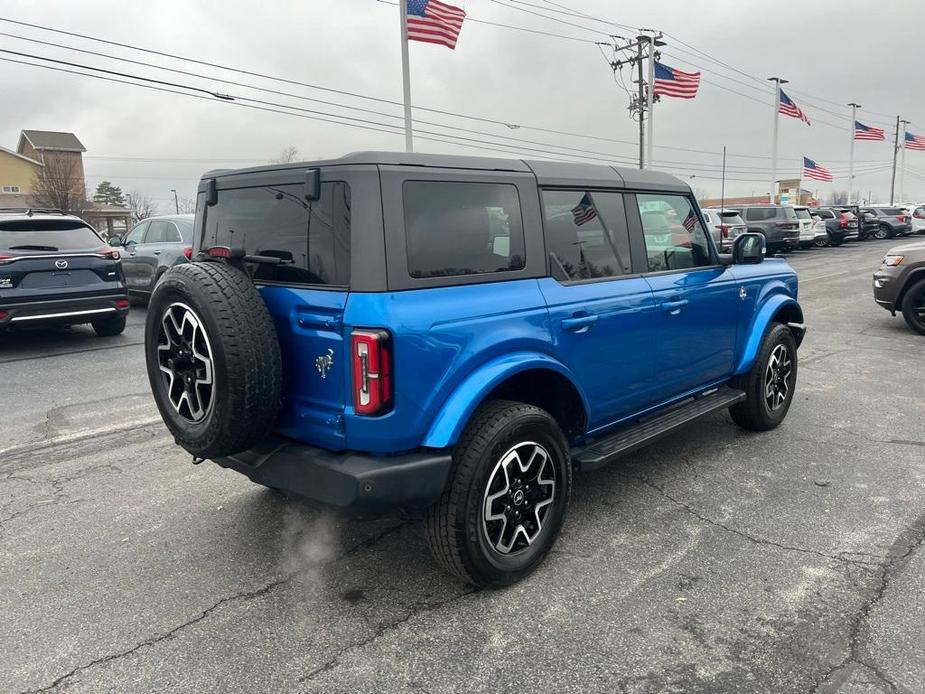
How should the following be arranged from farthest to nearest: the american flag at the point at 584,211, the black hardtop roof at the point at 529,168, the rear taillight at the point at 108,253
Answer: the rear taillight at the point at 108,253
the american flag at the point at 584,211
the black hardtop roof at the point at 529,168

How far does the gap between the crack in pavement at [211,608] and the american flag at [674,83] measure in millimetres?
24463

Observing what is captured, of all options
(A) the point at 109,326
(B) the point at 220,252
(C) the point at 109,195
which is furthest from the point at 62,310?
(C) the point at 109,195

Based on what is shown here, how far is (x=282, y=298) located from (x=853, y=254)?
2681 cm

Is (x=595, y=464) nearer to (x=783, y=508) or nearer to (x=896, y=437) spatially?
(x=783, y=508)

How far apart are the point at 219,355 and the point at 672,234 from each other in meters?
2.94

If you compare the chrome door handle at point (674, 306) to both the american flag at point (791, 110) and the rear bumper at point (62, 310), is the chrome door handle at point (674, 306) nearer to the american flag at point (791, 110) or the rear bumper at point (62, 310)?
the rear bumper at point (62, 310)

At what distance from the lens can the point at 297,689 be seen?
7.94 ft

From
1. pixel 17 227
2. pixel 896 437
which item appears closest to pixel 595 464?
A: pixel 896 437

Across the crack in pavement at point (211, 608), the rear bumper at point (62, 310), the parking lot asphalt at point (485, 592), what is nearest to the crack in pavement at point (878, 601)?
the parking lot asphalt at point (485, 592)

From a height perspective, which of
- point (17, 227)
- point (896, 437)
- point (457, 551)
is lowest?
point (896, 437)

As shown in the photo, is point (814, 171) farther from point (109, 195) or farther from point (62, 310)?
point (109, 195)

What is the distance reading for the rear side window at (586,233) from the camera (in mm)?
3484

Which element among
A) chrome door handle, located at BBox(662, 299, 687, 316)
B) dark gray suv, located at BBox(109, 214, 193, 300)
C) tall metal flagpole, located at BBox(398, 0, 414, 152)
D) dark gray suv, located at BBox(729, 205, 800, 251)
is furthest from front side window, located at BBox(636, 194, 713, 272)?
dark gray suv, located at BBox(729, 205, 800, 251)

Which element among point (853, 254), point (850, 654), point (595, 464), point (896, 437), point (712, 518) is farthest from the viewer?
point (853, 254)
